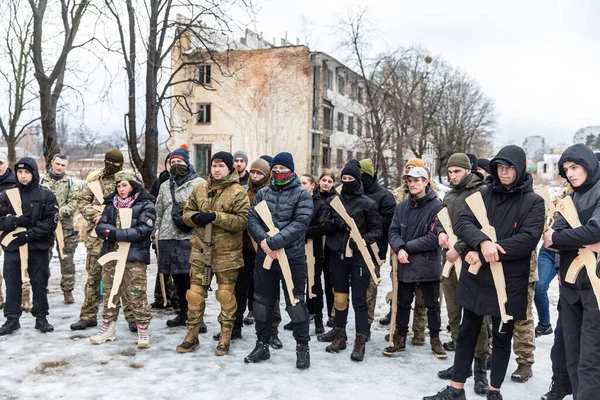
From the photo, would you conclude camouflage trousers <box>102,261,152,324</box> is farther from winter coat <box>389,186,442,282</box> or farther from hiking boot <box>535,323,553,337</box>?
hiking boot <box>535,323,553,337</box>

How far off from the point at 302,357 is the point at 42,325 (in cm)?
309

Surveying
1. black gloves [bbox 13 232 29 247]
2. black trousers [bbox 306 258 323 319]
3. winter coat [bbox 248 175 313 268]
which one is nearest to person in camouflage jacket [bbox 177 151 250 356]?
winter coat [bbox 248 175 313 268]

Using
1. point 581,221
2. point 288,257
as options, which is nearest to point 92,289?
point 288,257

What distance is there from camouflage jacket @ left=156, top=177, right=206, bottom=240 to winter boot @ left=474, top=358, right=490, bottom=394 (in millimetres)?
3361

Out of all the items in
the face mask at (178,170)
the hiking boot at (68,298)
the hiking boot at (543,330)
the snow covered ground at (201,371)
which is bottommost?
the snow covered ground at (201,371)

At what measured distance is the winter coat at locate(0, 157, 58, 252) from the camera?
5504 millimetres

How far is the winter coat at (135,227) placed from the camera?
16.8 feet

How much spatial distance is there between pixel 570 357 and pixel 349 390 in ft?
5.76

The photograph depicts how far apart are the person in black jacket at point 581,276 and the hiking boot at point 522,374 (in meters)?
0.88

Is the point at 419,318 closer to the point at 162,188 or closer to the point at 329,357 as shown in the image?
the point at 329,357

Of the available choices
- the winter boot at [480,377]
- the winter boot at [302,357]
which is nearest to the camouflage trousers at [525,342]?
the winter boot at [480,377]

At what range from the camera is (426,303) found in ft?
16.6

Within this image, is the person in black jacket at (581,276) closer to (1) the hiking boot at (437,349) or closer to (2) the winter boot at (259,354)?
(1) the hiking boot at (437,349)

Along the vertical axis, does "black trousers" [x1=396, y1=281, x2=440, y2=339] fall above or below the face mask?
below
